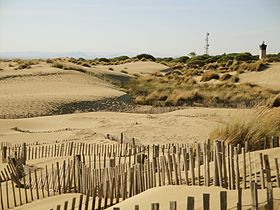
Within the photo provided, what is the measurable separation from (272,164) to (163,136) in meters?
9.23

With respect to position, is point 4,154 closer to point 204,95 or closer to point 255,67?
point 204,95

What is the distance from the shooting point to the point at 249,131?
11.1 meters

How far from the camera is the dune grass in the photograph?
11047 millimetres

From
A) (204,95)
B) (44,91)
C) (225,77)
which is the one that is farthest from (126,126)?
(225,77)

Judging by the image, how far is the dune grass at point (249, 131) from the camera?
11047 millimetres

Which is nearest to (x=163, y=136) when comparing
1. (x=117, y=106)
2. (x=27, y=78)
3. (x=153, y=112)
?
(x=153, y=112)

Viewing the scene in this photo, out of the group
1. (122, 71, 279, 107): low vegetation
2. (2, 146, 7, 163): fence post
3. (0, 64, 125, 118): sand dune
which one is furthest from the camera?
(122, 71, 279, 107): low vegetation

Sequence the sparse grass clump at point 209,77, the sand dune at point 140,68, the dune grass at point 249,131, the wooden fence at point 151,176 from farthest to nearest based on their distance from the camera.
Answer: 1. the sand dune at point 140,68
2. the sparse grass clump at point 209,77
3. the dune grass at point 249,131
4. the wooden fence at point 151,176

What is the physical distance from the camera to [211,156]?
859 centimetres

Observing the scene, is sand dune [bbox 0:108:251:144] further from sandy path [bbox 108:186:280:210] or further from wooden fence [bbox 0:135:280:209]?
sandy path [bbox 108:186:280:210]

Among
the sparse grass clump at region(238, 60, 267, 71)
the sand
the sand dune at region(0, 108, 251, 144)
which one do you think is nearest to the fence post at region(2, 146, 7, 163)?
the sand

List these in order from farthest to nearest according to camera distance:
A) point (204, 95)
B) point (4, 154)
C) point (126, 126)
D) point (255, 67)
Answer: point (255, 67)
point (204, 95)
point (126, 126)
point (4, 154)

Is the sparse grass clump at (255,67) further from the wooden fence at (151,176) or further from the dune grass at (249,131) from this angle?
the wooden fence at (151,176)

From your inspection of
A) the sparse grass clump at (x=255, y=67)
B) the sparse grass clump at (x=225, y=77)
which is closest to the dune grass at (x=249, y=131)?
the sparse grass clump at (x=225, y=77)
